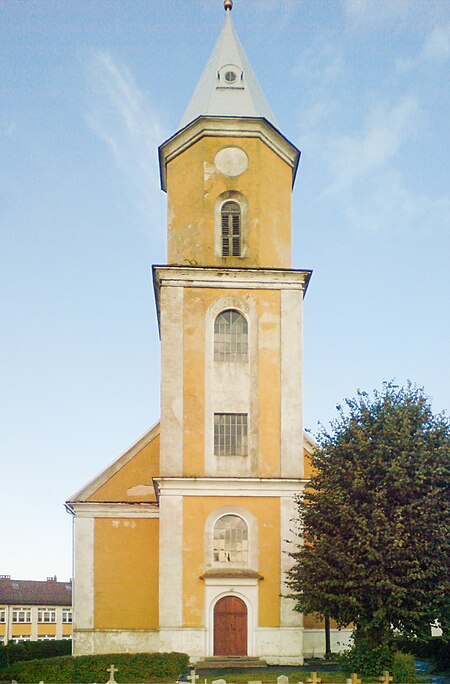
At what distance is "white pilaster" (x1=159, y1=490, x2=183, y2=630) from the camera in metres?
33.8

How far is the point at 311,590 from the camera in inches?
1219

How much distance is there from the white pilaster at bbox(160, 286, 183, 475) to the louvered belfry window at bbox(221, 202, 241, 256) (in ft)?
8.82

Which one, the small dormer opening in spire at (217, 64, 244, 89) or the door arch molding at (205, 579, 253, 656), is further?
the small dormer opening in spire at (217, 64, 244, 89)

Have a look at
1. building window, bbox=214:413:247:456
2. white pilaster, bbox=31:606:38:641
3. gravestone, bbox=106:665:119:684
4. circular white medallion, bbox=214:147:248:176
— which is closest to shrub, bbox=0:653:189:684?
gravestone, bbox=106:665:119:684

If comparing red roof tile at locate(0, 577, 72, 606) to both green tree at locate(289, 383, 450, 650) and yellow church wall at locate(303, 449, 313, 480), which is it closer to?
yellow church wall at locate(303, 449, 313, 480)

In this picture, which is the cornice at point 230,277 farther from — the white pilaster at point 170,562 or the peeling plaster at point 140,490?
the peeling plaster at point 140,490

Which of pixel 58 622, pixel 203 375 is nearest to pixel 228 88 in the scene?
pixel 203 375

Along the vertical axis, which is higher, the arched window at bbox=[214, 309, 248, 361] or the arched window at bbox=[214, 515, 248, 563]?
the arched window at bbox=[214, 309, 248, 361]

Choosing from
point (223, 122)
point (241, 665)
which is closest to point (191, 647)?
point (241, 665)

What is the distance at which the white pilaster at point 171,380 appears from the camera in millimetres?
35531

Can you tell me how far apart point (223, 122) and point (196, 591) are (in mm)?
19120

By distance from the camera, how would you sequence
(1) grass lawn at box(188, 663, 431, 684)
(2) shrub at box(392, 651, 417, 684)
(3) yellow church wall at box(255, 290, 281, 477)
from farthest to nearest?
1. (3) yellow church wall at box(255, 290, 281, 477)
2. (1) grass lawn at box(188, 663, 431, 684)
3. (2) shrub at box(392, 651, 417, 684)

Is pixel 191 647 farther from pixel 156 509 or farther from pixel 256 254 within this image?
pixel 256 254

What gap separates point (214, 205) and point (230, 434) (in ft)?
31.3
